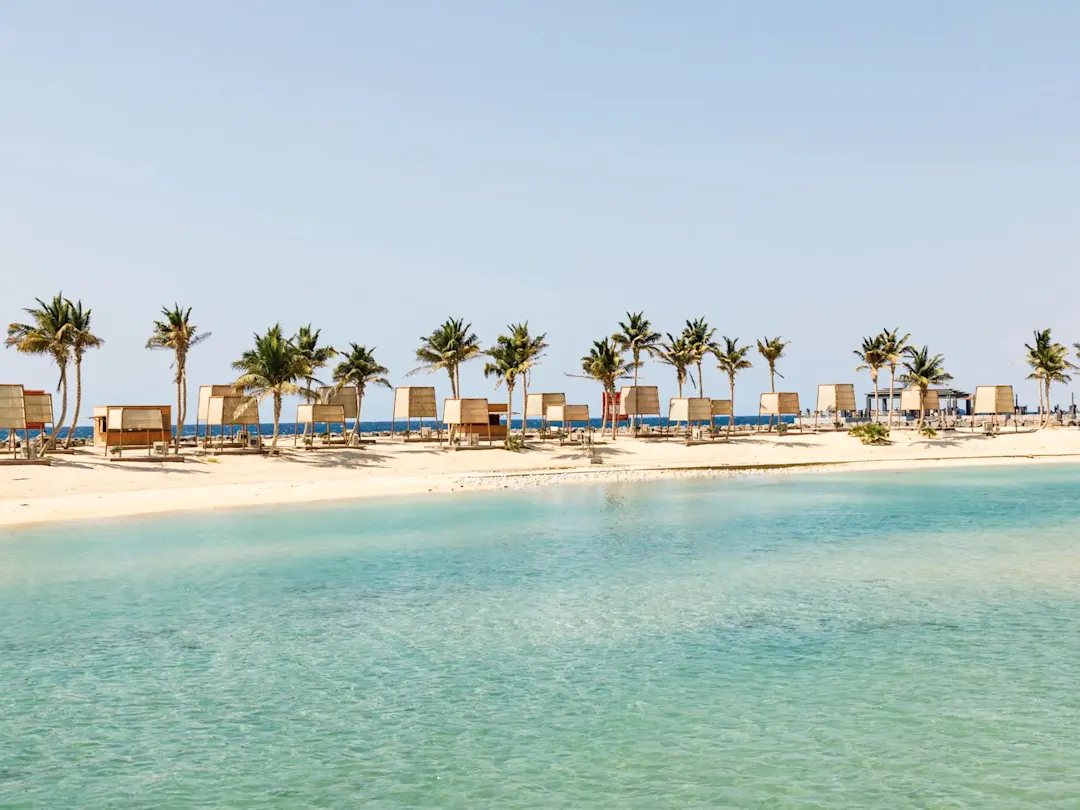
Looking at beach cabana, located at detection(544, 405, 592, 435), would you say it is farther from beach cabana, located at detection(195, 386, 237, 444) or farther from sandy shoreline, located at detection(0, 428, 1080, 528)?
beach cabana, located at detection(195, 386, 237, 444)

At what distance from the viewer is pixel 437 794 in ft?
27.1

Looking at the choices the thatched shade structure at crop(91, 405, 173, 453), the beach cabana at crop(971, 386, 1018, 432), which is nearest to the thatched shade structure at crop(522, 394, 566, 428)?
the thatched shade structure at crop(91, 405, 173, 453)

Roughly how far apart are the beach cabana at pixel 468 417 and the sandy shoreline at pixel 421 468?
9.61 ft

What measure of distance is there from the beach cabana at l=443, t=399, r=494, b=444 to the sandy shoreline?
2930mm

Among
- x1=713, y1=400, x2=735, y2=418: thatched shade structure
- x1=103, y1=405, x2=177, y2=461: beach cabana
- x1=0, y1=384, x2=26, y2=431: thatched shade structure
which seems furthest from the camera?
x1=713, y1=400, x2=735, y2=418: thatched shade structure

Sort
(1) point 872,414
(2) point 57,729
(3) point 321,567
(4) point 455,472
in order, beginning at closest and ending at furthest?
(2) point 57,729 → (3) point 321,567 → (4) point 455,472 → (1) point 872,414

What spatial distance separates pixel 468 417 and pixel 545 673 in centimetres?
4475

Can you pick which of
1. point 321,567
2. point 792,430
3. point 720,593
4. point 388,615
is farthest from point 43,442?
point 792,430

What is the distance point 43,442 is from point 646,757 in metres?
42.6

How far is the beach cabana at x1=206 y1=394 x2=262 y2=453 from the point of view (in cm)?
4984

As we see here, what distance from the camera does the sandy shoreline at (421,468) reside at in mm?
34594

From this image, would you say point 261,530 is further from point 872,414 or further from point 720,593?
point 872,414

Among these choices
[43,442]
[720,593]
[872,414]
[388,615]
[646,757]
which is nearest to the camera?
[646,757]

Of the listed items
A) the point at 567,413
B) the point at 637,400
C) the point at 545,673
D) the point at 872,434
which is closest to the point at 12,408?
the point at 545,673
